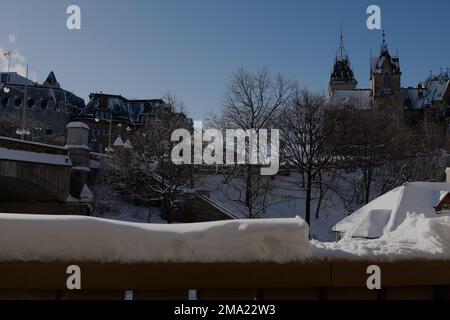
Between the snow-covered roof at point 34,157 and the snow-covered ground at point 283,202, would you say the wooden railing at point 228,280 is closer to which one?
the snow-covered roof at point 34,157

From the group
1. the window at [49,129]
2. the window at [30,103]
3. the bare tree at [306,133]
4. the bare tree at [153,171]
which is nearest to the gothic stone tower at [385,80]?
the bare tree at [306,133]

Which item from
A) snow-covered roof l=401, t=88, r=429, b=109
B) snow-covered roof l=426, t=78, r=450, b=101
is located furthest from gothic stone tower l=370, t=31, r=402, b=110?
snow-covered roof l=426, t=78, r=450, b=101

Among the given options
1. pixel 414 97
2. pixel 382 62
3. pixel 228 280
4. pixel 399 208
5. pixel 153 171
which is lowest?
pixel 399 208

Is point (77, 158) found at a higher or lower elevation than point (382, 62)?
lower

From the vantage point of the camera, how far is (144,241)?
10.5 feet

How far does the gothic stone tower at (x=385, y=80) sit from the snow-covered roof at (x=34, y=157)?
62.4m

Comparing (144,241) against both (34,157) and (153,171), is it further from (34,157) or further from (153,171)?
(153,171)

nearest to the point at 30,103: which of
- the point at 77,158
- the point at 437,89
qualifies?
the point at 77,158

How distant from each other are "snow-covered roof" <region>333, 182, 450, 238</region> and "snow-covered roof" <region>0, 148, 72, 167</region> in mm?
17970

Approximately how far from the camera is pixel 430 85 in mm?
87500

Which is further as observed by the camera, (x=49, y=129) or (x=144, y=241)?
(x=49, y=129)

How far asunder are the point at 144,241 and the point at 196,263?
0.40 m

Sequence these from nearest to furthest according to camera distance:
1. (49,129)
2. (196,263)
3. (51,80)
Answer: (196,263)
(49,129)
(51,80)

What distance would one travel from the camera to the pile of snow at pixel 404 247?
10.8 feet
